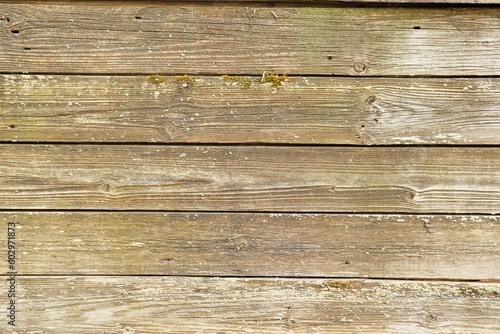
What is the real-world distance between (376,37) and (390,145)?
375mm

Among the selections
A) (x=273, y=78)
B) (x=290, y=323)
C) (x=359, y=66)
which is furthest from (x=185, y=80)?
(x=290, y=323)

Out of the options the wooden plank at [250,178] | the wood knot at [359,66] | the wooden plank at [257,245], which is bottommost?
the wooden plank at [257,245]

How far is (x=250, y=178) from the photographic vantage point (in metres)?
1.34

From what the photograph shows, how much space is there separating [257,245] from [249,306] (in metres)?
0.23

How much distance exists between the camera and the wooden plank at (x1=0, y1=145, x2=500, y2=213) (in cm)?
132

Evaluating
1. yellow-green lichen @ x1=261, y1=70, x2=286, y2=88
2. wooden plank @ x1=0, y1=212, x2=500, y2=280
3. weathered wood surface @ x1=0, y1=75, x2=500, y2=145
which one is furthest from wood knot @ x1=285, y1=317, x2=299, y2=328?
yellow-green lichen @ x1=261, y1=70, x2=286, y2=88

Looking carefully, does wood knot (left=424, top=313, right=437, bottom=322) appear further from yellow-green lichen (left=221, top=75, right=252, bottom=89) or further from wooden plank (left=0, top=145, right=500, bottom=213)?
yellow-green lichen (left=221, top=75, right=252, bottom=89)

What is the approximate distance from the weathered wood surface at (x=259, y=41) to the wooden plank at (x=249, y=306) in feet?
2.46

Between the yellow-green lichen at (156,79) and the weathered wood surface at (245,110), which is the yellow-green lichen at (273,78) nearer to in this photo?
the weathered wood surface at (245,110)

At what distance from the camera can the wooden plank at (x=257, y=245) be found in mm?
1343

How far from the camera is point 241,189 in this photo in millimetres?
1341

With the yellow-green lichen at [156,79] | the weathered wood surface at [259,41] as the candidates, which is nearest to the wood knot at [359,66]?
the weathered wood surface at [259,41]

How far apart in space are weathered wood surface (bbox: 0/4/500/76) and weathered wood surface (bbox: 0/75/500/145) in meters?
0.05

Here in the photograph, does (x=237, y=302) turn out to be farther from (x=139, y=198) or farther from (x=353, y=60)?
A: (x=353, y=60)
